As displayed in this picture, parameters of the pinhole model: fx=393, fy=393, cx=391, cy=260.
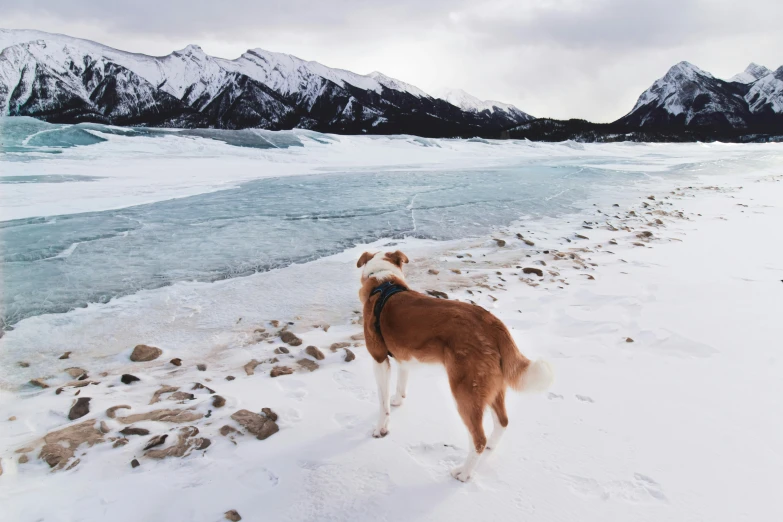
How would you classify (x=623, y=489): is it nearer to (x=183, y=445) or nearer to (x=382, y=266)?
(x=382, y=266)

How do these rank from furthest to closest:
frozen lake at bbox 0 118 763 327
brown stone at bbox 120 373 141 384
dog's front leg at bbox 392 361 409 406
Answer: frozen lake at bbox 0 118 763 327 → brown stone at bbox 120 373 141 384 → dog's front leg at bbox 392 361 409 406

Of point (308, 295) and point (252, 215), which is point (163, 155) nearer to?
point (252, 215)

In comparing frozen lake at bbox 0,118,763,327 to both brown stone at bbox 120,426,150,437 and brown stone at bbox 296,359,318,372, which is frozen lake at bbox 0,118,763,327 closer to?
brown stone at bbox 296,359,318,372

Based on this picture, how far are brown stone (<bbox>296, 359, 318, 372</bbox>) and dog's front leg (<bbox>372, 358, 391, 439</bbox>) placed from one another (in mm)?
1196

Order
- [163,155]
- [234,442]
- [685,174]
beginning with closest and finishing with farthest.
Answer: [234,442] → [163,155] → [685,174]

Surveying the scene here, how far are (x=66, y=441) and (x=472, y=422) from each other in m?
2.98

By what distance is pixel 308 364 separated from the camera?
167 inches

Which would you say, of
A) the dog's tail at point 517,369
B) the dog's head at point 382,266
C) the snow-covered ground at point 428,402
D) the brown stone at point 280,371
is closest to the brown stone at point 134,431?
the snow-covered ground at point 428,402

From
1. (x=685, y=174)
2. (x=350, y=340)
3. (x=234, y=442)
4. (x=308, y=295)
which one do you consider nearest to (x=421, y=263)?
(x=308, y=295)

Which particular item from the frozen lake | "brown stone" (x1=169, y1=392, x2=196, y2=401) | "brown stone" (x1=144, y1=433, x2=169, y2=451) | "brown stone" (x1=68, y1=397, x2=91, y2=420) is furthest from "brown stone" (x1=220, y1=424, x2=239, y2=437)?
the frozen lake

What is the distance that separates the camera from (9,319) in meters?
5.07

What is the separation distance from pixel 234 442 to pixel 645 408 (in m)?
3.40

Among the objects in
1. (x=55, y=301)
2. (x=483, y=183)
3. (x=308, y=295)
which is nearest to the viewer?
(x=55, y=301)

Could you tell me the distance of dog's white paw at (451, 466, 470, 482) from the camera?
2.68 metres
